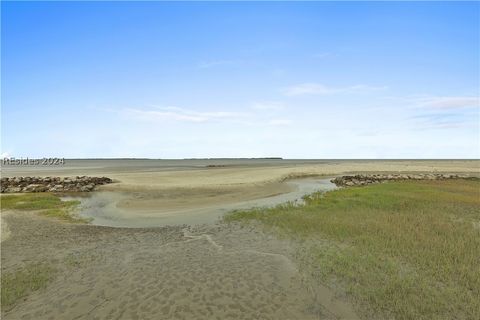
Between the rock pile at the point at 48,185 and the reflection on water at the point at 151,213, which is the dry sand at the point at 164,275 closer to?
the reflection on water at the point at 151,213

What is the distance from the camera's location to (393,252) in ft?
39.2

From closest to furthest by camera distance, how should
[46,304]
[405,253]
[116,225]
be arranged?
[46,304] → [405,253] → [116,225]

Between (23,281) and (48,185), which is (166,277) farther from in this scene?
(48,185)

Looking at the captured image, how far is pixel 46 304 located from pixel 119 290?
1975 mm

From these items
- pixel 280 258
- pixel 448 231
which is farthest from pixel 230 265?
pixel 448 231

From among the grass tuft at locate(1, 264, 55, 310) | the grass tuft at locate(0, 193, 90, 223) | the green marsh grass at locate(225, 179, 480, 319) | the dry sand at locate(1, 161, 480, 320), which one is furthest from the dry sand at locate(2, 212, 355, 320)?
the grass tuft at locate(0, 193, 90, 223)

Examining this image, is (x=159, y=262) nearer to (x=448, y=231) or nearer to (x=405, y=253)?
(x=405, y=253)

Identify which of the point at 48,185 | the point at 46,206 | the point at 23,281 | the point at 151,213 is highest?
the point at 48,185

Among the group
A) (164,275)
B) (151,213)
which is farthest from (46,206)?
(164,275)

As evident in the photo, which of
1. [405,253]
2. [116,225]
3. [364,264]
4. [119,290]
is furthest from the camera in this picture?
[116,225]

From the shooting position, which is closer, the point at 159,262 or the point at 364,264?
the point at 364,264

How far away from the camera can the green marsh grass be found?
8.16m

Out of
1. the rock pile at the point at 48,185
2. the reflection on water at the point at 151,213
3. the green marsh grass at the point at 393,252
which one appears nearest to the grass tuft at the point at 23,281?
the reflection on water at the point at 151,213

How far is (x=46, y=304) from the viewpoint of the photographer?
866cm
